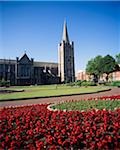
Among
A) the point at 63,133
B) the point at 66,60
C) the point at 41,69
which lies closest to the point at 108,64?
the point at 66,60

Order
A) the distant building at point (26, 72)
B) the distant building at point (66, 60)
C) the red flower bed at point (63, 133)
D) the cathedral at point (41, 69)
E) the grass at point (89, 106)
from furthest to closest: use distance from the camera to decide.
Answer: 1. the distant building at point (66, 60)
2. the cathedral at point (41, 69)
3. the distant building at point (26, 72)
4. the grass at point (89, 106)
5. the red flower bed at point (63, 133)

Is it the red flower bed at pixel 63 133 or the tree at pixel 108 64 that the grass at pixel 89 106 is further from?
the tree at pixel 108 64

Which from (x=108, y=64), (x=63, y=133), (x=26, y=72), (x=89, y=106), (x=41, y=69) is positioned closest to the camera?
(x=63, y=133)

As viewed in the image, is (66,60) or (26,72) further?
(66,60)

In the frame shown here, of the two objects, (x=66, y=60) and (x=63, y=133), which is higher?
(x=66, y=60)

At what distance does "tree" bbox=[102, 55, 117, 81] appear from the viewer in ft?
250

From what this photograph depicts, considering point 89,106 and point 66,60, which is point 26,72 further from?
point 89,106

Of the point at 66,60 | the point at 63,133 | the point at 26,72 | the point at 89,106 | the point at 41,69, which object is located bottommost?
the point at 63,133

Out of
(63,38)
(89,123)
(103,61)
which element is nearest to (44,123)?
(89,123)

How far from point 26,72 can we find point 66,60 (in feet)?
71.1

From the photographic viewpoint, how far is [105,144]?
536 cm

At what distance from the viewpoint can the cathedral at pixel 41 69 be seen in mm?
86500

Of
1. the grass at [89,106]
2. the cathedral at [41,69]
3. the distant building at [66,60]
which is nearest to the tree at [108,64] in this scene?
the cathedral at [41,69]

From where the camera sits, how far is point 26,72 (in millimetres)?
92312
